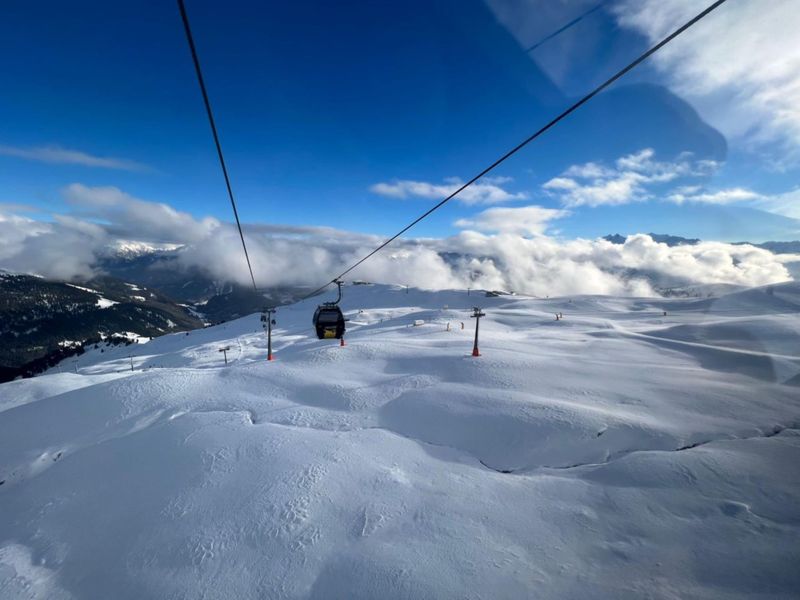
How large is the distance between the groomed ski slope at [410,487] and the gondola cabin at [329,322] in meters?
3.70

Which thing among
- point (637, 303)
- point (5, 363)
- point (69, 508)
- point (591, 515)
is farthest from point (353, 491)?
point (5, 363)

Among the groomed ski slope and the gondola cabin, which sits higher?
the gondola cabin

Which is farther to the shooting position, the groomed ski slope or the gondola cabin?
the gondola cabin

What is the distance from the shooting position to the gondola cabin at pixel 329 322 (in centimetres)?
2036

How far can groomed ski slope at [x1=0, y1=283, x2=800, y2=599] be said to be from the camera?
6.21 meters

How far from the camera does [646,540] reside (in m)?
6.49

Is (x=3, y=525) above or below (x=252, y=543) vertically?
below

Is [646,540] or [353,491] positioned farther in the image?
[353,491]

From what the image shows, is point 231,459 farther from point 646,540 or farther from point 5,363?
point 5,363

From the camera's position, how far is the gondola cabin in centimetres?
2036

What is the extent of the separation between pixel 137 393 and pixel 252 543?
1298cm

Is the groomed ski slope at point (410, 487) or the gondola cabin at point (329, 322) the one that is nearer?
the groomed ski slope at point (410, 487)

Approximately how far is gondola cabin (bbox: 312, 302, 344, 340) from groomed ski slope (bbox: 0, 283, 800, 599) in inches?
146

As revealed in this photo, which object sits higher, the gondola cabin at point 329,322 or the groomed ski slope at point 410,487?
the gondola cabin at point 329,322
